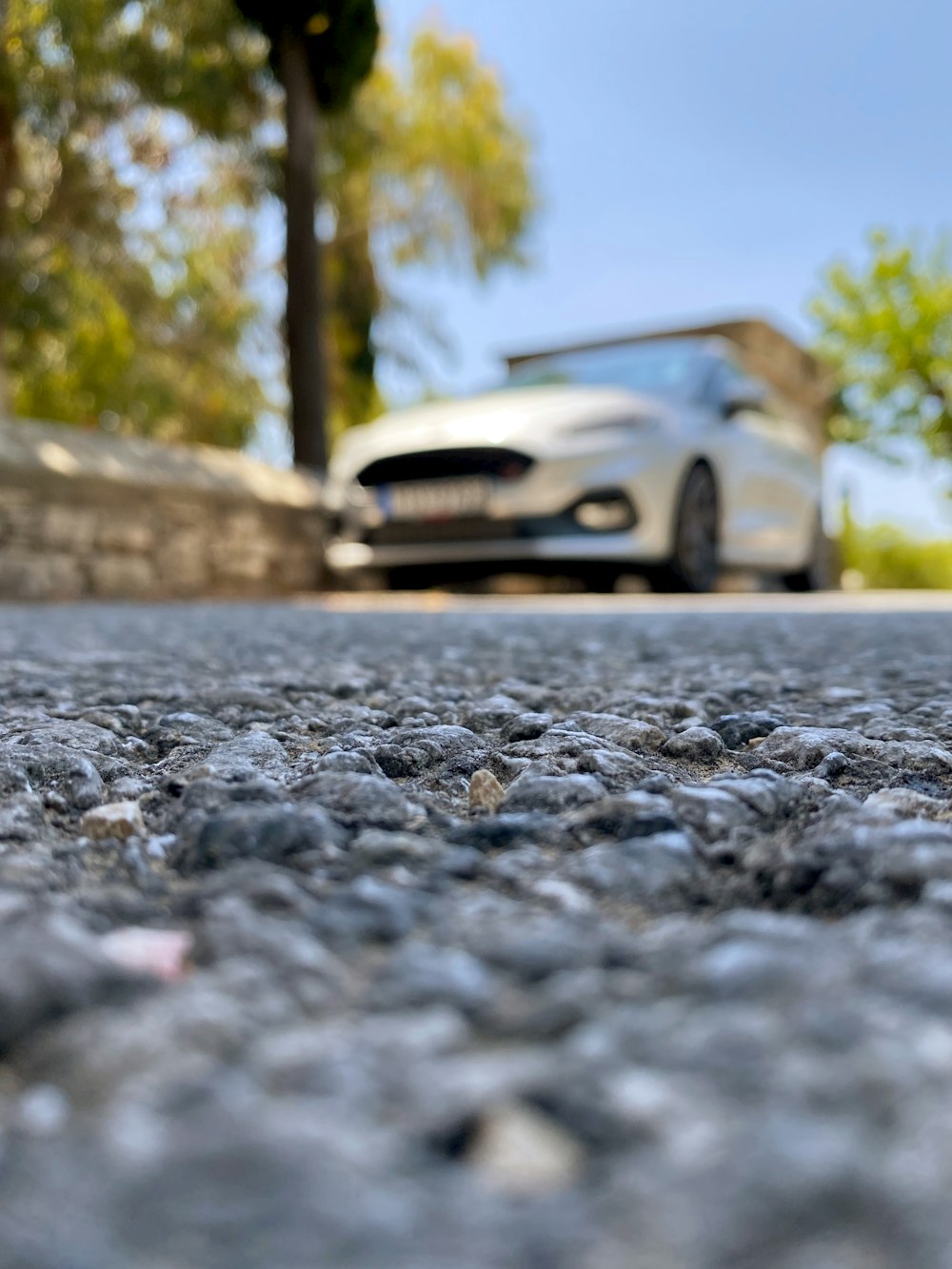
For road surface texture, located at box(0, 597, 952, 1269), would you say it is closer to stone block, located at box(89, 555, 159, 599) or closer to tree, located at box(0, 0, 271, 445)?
stone block, located at box(89, 555, 159, 599)

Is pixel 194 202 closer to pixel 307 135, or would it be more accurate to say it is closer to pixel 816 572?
pixel 307 135

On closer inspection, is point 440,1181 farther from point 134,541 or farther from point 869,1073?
point 134,541

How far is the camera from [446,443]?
201 inches

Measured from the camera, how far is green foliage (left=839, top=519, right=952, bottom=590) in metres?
14.7

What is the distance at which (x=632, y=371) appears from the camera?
580cm

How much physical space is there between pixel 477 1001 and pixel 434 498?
15.3 feet

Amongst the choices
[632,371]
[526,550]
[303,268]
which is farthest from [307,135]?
[526,550]

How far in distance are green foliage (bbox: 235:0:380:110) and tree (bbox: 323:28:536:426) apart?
98.4 inches

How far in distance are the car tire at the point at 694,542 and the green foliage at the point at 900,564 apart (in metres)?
8.94

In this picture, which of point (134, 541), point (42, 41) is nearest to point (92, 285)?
point (42, 41)

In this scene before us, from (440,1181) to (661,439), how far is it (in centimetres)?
482

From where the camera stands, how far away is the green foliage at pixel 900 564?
14.7 metres

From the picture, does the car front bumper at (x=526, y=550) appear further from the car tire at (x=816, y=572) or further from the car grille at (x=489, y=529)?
the car tire at (x=816, y=572)

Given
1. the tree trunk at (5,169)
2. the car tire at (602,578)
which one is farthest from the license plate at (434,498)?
the tree trunk at (5,169)
